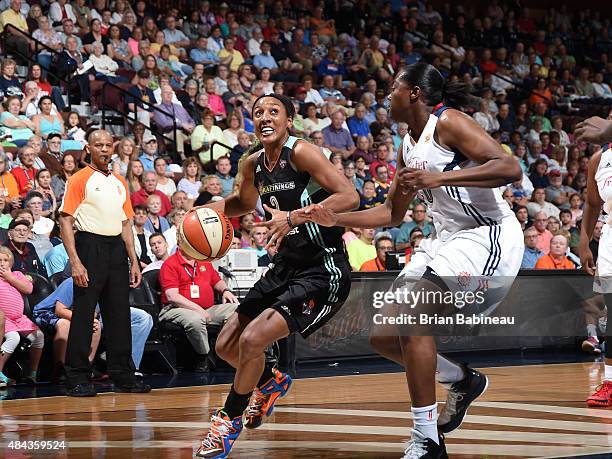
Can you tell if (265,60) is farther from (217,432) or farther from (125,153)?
(217,432)

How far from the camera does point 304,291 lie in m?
5.68

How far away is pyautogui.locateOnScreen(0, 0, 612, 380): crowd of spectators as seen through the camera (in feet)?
38.1

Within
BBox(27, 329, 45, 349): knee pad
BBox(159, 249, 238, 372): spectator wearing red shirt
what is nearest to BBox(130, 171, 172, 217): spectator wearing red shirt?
BBox(159, 249, 238, 372): spectator wearing red shirt

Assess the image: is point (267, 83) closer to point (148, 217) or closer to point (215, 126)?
point (215, 126)

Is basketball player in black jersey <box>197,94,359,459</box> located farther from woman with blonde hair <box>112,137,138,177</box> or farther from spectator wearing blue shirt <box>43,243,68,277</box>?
woman with blonde hair <box>112,137,138,177</box>

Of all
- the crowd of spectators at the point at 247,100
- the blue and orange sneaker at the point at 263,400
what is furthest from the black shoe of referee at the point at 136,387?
the blue and orange sneaker at the point at 263,400

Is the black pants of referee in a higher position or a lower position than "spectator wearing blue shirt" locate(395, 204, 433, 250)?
lower

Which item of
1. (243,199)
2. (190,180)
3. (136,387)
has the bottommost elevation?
(136,387)

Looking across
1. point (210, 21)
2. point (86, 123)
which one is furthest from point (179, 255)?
point (210, 21)

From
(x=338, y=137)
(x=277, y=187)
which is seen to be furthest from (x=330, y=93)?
(x=277, y=187)

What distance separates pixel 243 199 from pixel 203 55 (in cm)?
1051

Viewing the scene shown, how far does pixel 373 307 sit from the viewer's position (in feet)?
34.2

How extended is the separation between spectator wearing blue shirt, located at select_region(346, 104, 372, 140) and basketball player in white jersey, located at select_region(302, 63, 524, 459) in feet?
35.8

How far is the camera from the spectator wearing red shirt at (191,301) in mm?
9906
